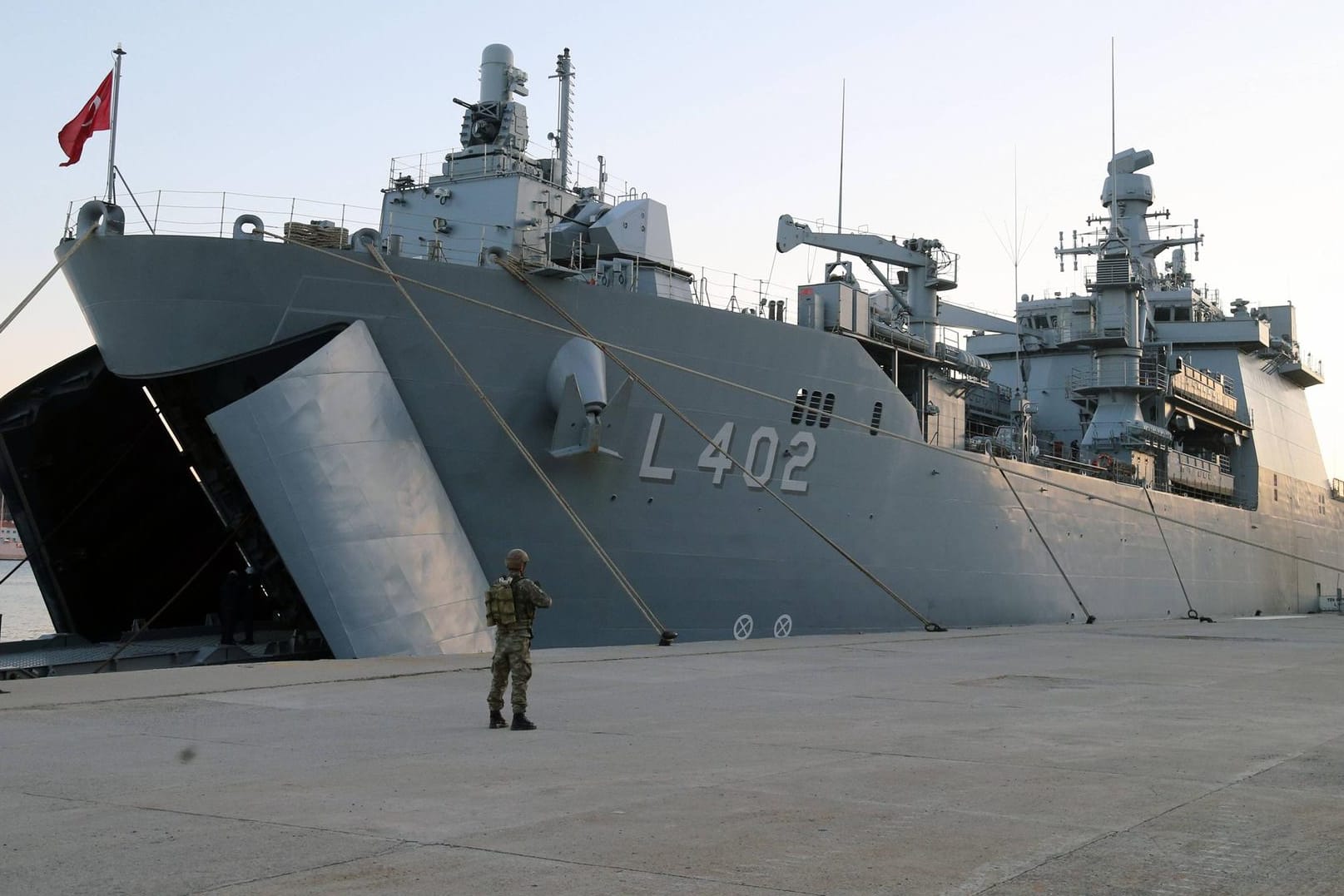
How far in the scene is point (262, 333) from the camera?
12.7 meters

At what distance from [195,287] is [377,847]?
369 inches

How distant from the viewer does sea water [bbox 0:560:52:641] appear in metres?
42.1

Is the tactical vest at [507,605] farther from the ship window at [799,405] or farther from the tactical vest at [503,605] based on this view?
the ship window at [799,405]

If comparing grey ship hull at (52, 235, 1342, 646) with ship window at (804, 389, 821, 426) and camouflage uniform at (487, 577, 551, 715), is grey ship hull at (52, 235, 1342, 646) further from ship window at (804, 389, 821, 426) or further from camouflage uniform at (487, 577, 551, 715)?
camouflage uniform at (487, 577, 551, 715)

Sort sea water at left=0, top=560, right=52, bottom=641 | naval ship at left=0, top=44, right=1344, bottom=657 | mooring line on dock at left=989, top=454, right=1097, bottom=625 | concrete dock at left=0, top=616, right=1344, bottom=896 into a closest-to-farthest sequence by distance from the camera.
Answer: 1. concrete dock at left=0, top=616, right=1344, bottom=896
2. naval ship at left=0, top=44, right=1344, bottom=657
3. mooring line on dock at left=989, top=454, right=1097, bottom=625
4. sea water at left=0, top=560, right=52, bottom=641

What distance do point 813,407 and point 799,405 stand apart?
346 millimetres

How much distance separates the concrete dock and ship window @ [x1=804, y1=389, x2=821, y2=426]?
6154mm

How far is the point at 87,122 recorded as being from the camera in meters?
12.5

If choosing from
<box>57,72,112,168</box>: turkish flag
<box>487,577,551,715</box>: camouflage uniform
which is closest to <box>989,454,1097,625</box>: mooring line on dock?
<box>57,72,112,168</box>: turkish flag

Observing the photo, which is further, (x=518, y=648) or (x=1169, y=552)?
(x=1169, y=552)

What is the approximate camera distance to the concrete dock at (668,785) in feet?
12.7

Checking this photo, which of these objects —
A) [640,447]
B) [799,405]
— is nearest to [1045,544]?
[799,405]

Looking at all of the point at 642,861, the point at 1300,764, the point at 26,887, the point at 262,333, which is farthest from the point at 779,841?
the point at 262,333

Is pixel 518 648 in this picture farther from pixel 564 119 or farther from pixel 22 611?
pixel 22 611
